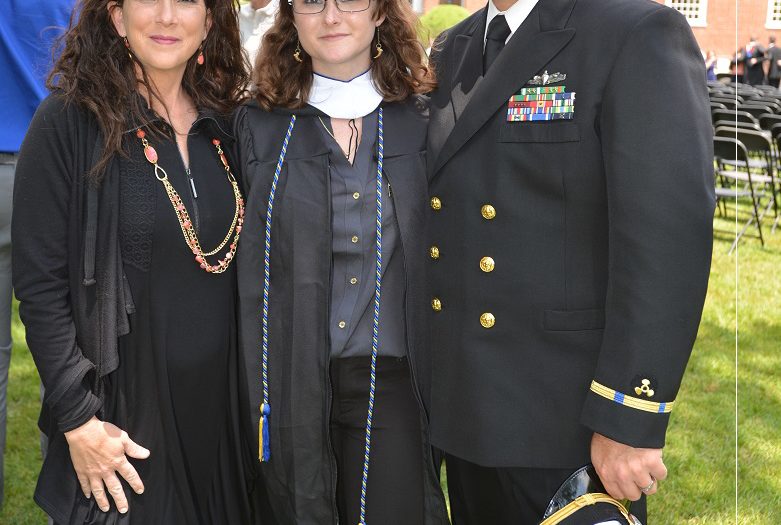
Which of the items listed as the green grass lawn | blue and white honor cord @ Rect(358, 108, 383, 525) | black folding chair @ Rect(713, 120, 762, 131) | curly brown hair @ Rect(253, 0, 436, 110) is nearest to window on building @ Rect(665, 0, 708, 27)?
black folding chair @ Rect(713, 120, 762, 131)

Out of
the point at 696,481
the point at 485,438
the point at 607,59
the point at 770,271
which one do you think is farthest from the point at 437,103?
the point at 770,271

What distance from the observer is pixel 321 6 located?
Result: 8.02ft

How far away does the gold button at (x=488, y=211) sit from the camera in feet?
6.72

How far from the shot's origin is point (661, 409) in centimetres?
188

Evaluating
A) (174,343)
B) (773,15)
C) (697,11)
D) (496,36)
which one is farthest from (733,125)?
(773,15)

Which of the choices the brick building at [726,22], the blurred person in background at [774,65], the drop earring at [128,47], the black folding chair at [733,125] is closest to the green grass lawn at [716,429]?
the drop earring at [128,47]

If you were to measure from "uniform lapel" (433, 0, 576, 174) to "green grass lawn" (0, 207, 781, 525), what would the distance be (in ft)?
6.73

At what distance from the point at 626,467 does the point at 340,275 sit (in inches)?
37.3

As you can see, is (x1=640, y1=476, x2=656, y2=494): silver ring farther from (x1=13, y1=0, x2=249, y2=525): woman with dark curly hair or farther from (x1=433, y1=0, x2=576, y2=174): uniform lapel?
(x1=13, y1=0, x2=249, y2=525): woman with dark curly hair

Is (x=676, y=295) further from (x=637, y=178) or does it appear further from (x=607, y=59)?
(x=607, y=59)

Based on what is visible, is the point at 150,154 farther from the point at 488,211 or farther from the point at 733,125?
the point at 733,125

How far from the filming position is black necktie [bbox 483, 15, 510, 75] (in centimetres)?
213

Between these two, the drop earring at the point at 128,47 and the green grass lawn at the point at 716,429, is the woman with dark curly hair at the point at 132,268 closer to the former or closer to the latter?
the drop earring at the point at 128,47

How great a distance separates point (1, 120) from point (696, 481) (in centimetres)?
344
